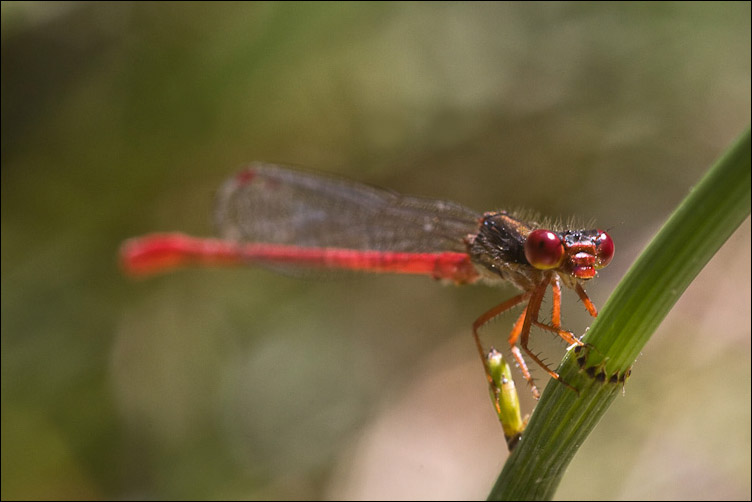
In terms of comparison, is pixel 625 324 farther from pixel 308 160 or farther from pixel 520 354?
pixel 308 160

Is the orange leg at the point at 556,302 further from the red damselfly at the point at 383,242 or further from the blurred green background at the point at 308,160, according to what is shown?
the blurred green background at the point at 308,160

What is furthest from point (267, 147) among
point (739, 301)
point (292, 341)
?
point (739, 301)

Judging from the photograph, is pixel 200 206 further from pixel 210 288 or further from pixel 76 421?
pixel 76 421

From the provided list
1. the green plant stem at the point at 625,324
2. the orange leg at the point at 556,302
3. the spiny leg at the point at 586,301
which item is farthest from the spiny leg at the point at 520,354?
the green plant stem at the point at 625,324

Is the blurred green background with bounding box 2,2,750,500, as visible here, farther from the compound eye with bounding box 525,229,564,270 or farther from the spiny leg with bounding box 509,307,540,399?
the compound eye with bounding box 525,229,564,270

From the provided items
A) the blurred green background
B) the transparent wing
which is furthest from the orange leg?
the blurred green background

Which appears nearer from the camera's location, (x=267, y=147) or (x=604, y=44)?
(x=604, y=44)

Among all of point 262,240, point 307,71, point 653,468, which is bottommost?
point 653,468
